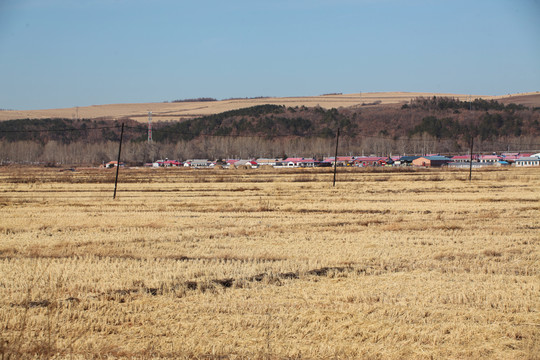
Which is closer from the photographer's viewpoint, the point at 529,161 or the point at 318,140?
the point at 529,161

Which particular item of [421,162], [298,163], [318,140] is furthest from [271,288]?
[318,140]

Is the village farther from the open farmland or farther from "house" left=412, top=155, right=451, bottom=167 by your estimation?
the open farmland

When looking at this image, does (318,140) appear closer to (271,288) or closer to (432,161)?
(432,161)

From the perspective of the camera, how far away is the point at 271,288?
34.1ft

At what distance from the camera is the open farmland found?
740cm

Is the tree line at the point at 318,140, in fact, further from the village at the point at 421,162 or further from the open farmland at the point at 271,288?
the open farmland at the point at 271,288

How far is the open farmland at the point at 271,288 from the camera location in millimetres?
7402

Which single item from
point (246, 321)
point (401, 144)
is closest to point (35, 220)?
point (246, 321)

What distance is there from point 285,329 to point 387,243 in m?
8.37

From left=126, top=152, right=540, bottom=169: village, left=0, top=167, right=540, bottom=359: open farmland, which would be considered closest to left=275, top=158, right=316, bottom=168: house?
left=126, top=152, right=540, bottom=169: village

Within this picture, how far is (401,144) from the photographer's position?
525 ft

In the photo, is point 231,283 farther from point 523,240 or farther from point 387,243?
point 523,240

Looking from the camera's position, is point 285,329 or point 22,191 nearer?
point 285,329

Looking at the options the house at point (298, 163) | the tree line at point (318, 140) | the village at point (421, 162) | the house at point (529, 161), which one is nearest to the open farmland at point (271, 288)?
the village at point (421, 162)
